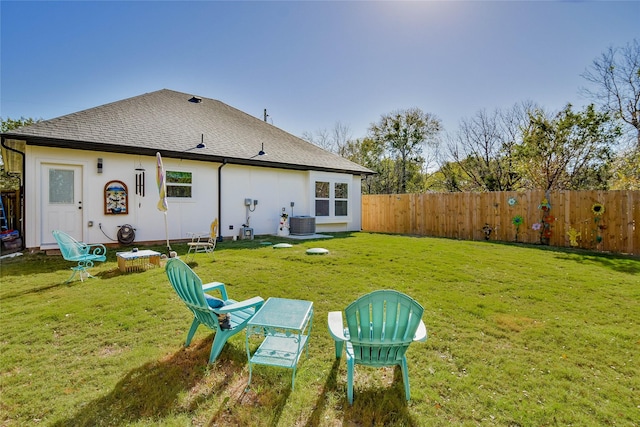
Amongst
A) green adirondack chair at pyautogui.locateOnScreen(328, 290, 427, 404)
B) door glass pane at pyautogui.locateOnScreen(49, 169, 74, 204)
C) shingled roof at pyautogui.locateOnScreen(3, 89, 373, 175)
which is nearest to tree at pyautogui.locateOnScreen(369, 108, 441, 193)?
shingled roof at pyautogui.locateOnScreen(3, 89, 373, 175)

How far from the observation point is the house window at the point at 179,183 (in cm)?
969

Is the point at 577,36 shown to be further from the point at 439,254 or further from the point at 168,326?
the point at 168,326

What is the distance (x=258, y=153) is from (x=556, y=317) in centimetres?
1011

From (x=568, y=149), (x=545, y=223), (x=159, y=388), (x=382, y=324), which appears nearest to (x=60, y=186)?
(x=159, y=388)

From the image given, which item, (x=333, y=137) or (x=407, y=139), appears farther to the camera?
(x=333, y=137)

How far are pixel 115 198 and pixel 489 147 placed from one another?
2075 cm

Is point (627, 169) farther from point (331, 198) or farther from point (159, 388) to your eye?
point (159, 388)

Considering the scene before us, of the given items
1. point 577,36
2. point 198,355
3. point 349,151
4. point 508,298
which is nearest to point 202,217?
point 198,355

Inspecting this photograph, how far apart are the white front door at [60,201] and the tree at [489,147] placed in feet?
65.0

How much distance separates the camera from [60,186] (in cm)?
822

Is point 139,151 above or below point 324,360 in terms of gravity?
above

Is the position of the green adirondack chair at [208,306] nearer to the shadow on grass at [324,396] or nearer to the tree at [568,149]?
the shadow on grass at [324,396]

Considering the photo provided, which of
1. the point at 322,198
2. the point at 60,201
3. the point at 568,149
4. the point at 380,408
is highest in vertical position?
the point at 568,149

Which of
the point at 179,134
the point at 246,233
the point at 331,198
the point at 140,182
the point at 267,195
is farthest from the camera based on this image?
the point at 331,198
